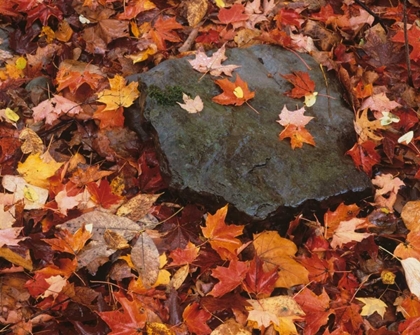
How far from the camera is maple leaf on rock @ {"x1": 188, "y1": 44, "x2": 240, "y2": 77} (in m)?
3.04

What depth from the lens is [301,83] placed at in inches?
121

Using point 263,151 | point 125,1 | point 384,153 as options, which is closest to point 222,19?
point 125,1

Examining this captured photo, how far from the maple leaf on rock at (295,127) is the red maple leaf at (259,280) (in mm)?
774

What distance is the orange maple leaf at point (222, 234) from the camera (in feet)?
8.15

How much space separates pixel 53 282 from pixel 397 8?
3.22 m

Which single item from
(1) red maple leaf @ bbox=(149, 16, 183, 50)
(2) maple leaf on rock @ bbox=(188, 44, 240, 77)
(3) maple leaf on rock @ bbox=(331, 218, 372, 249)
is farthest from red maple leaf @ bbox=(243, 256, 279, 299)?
(1) red maple leaf @ bbox=(149, 16, 183, 50)

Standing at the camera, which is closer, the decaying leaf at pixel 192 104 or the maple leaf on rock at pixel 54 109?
the decaying leaf at pixel 192 104

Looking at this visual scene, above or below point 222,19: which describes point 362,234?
below

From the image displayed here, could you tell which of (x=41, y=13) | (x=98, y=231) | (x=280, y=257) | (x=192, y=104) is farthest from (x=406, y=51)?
(x=41, y=13)

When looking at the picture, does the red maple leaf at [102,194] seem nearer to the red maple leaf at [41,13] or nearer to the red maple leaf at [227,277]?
the red maple leaf at [227,277]

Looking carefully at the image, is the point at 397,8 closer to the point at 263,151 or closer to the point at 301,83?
the point at 301,83

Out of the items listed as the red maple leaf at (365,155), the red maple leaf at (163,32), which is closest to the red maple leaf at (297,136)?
the red maple leaf at (365,155)

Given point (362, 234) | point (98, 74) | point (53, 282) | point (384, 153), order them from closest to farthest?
point (53, 282) < point (362, 234) < point (384, 153) < point (98, 74)

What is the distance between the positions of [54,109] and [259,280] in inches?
68.4
